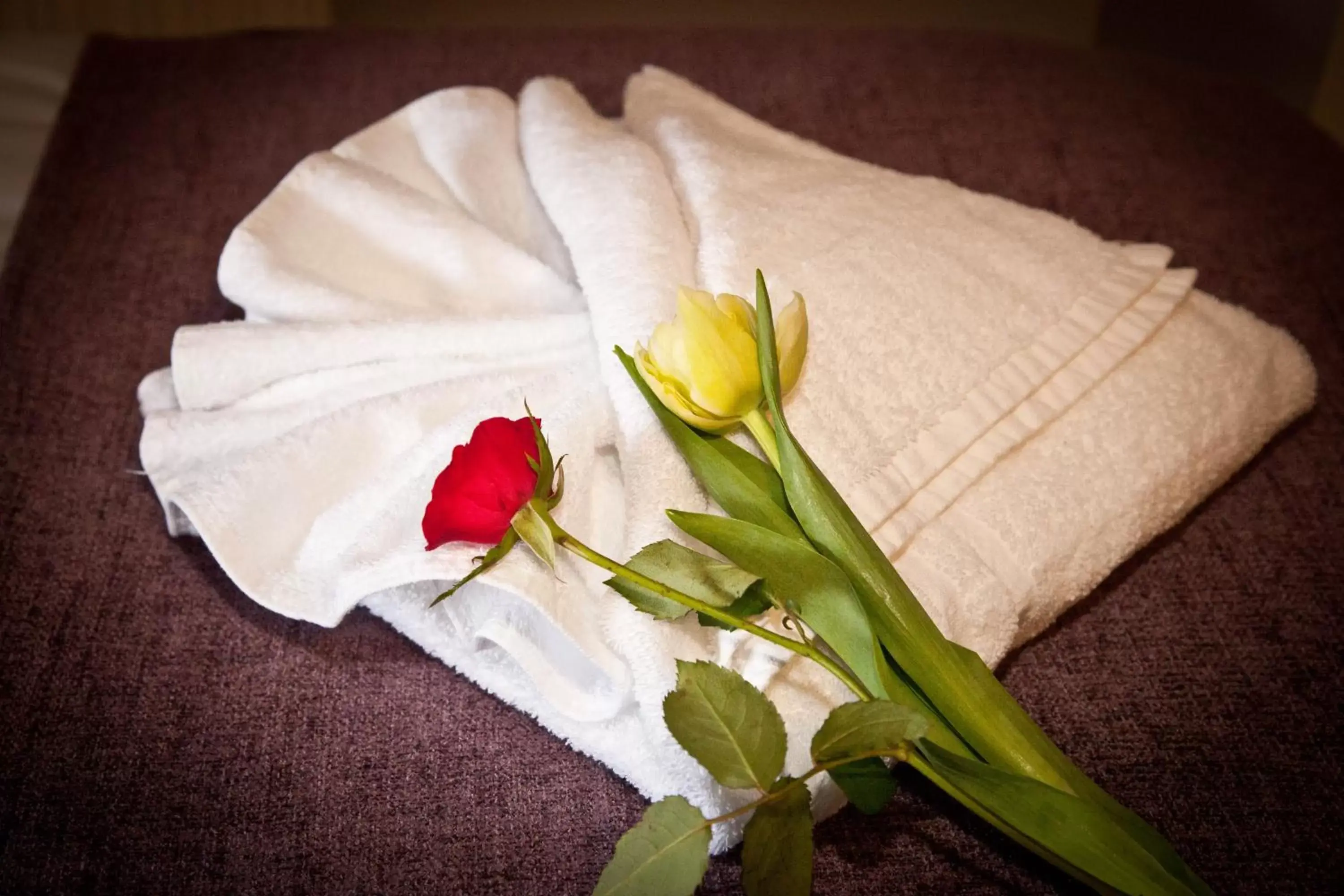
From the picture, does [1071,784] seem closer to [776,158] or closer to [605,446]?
[605,446]

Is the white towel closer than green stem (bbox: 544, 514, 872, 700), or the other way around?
green stem (bbox: 544, 514, 872, 700)

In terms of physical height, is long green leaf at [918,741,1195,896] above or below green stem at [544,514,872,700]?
below

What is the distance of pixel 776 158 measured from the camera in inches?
34.4

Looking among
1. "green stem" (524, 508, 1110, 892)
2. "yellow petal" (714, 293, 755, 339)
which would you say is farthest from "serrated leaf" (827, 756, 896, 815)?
"yellow petal" (714, 293, 755, 339)

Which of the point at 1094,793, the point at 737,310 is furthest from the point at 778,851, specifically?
the point at 737,310

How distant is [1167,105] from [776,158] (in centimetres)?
54

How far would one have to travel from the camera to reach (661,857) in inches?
19.3

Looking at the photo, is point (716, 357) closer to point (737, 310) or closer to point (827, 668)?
point (737, 310)

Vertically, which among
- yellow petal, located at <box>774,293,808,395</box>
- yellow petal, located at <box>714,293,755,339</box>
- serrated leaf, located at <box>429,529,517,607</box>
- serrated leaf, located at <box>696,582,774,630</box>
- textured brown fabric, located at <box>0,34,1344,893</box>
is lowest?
textured brown fabric, located at <box>0,34,1344,893</box>

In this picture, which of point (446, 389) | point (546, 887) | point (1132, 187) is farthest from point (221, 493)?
point (1132, 187)

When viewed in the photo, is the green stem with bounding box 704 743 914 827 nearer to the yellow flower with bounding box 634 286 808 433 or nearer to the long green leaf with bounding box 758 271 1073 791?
the long green leaf with bounding box 758 271 1073 791

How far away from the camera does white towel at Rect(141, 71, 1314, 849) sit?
648 millimetres

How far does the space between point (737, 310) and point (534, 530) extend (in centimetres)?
16

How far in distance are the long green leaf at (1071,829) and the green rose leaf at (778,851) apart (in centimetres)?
7
